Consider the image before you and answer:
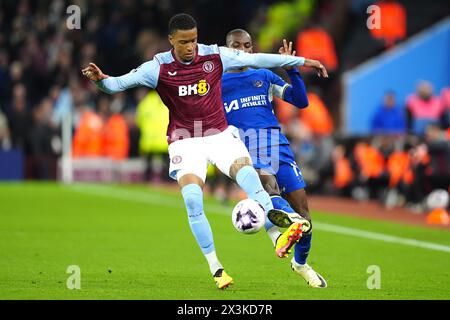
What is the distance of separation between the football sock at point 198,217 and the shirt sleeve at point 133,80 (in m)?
0.96

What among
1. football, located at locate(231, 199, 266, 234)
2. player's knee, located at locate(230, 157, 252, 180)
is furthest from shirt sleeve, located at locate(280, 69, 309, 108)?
football, located at locate(231, 199, 266, 234)

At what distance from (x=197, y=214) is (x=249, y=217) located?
0.48 meters

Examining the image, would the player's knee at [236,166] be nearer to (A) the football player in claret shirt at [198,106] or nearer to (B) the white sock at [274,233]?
(A) the football player in claret shirt at [198,106]

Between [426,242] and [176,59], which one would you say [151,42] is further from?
[176,59]

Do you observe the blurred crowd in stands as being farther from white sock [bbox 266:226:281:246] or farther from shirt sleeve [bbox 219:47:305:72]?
shirt sleeve [bbox 219:47:305:72]

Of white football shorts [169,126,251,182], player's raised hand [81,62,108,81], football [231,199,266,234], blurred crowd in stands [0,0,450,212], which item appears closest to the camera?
football [231,199,266,234]

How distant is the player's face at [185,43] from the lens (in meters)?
9.02

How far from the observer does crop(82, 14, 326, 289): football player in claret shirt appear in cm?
901

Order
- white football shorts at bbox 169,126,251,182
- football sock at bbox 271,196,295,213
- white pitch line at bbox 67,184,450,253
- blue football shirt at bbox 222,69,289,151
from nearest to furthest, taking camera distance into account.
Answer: white football shorts at bbox 169,126,251,182 < football sock at bbox 271,196,295,213 < blue football shirt at bbox 222,69,289,151 < white pitch line at bbox 67,184,450,253

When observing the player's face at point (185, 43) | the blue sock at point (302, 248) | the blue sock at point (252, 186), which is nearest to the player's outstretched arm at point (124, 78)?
the player's face at point (185, 43)

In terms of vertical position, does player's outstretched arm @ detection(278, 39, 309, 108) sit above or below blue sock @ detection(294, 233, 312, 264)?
above

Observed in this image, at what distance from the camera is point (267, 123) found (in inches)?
391

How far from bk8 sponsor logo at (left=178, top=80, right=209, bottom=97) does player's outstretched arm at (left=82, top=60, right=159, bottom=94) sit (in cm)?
24

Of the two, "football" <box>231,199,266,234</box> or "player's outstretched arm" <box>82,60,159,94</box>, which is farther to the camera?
"player's outstretched arm" <box>82,60,159,94</box>
